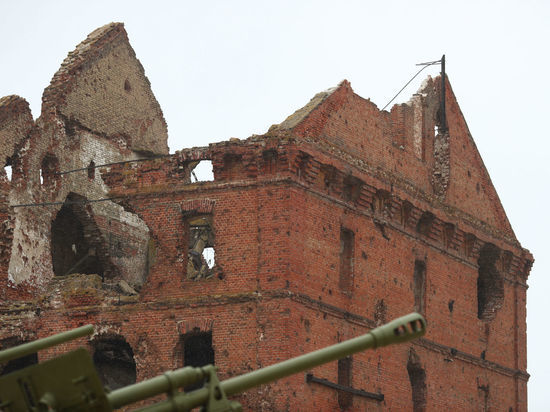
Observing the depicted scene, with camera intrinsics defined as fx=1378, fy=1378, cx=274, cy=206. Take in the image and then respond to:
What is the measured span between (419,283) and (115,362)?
765cm

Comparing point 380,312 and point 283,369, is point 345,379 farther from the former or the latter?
point 283,369

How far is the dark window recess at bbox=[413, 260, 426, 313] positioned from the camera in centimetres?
3291

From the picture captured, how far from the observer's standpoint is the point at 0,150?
31.6 m

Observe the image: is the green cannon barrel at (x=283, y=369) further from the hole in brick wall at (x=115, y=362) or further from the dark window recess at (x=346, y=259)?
the hole in brick wall at (x=115, y=362)

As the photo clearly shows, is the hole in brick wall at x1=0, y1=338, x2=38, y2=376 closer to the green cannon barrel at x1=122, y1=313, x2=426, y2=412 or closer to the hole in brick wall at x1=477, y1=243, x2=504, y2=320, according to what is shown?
the hole in brick wall at x1=477, y1=243, x2=504, y2=320

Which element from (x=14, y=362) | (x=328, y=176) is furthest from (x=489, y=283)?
(x=14, y=362)

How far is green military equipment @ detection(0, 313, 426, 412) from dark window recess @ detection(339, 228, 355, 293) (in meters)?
14.4

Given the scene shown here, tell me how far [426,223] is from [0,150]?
10272mm

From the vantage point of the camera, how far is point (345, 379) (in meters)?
29.6

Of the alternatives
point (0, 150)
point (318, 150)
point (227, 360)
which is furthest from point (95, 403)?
point (0, 150)

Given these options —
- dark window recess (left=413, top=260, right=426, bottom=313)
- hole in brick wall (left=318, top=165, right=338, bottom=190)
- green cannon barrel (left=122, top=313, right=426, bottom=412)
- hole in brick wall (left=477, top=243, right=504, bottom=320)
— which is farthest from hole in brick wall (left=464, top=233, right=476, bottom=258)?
green cannon barrel (left=122, top=313, right=426, bottom=412)

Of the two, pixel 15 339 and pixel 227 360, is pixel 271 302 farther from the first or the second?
pixel 15 339

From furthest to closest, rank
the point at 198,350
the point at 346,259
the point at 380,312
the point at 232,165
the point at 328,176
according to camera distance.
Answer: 1. the point at 380,312
2. the point at 346,259
3. the point at 328,176
4. the point at 198,350
5. the point at 232,165

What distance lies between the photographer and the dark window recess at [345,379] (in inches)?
1154
